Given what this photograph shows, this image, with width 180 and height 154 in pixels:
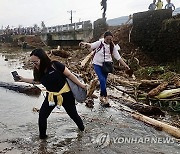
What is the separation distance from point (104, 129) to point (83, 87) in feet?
4.79

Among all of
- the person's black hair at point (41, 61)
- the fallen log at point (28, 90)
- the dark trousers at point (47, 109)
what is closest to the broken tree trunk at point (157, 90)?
the dark trousers at point (47, 109)

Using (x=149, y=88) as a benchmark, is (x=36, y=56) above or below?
above

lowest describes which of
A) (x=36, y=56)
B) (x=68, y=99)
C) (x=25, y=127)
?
(x=25, y=127)

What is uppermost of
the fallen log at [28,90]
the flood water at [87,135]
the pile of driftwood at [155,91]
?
the pile of driftwood at [155,91]

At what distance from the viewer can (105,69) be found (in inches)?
341

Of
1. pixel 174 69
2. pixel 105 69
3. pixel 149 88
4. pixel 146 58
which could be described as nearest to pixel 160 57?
pixel 146 58

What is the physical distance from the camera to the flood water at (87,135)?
571 cm

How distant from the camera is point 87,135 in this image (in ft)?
21.1

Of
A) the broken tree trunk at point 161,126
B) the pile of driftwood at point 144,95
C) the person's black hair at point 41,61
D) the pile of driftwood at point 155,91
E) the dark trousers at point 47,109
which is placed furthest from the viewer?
the pile of driftwood at point 155,91

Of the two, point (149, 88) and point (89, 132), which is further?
point (149, 88)

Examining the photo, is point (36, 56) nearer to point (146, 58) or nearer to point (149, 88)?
point (149, 88)

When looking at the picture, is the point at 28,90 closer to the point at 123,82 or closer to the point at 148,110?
the point at 123,82

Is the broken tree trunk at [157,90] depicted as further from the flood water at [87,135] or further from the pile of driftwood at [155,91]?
the flood water at [87,135]

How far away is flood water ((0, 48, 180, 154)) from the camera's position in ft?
18.7
